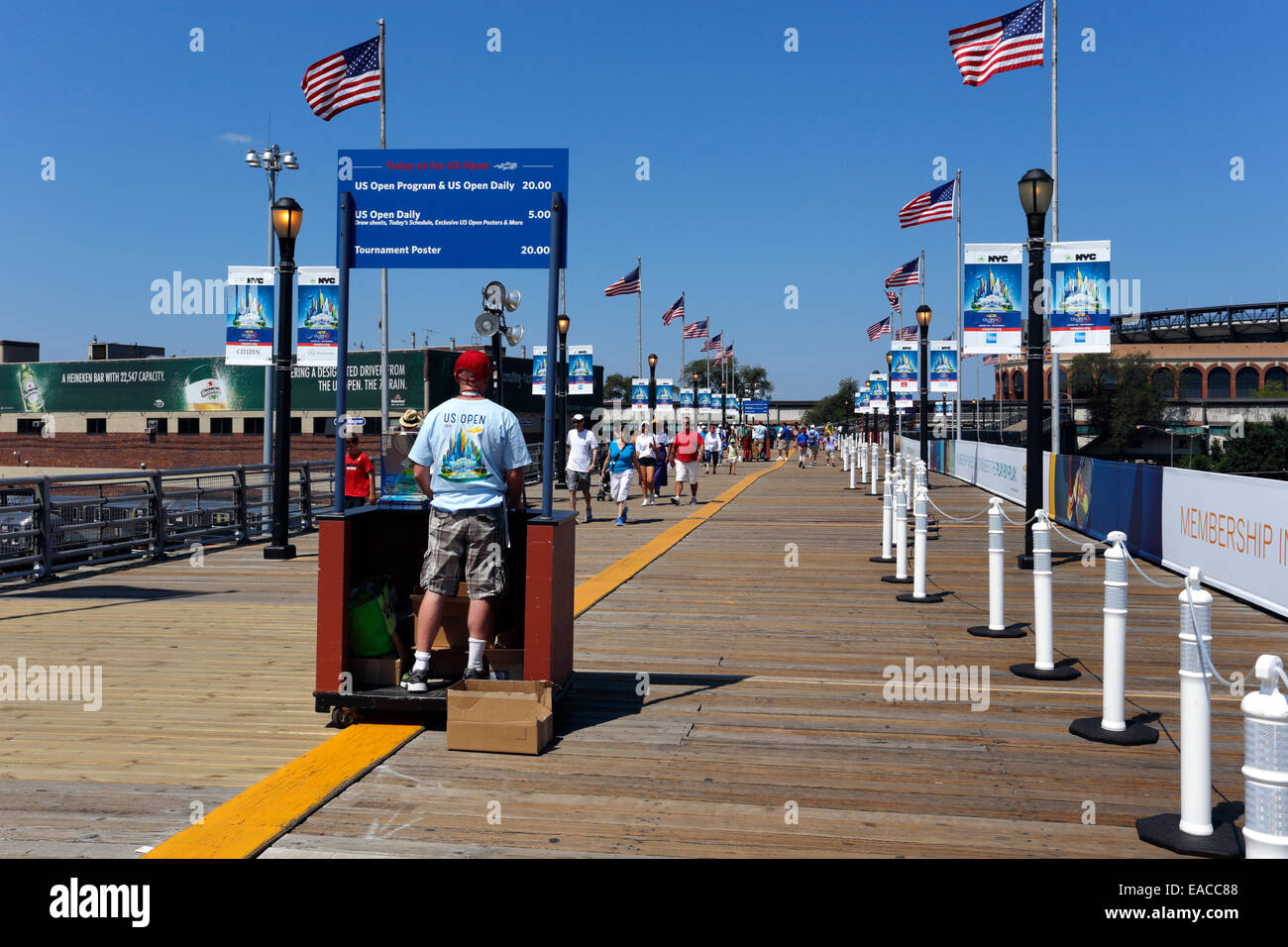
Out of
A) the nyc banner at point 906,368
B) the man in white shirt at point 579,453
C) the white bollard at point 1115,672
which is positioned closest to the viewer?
the white bollard at point 1115,672

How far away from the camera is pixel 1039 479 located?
15.4 m

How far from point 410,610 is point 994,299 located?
14681 millimetres

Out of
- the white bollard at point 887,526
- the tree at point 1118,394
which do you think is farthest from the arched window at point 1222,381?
the white bollard at point 887,526

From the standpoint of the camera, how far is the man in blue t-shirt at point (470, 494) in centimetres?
643

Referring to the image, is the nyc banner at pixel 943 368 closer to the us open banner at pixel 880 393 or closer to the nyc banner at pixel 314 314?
the us open banner at pixel 880 393

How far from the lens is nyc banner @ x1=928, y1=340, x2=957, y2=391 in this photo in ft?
137

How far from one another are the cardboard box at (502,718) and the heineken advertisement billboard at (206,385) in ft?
228

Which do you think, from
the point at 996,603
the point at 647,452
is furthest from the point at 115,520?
the point at 647,452

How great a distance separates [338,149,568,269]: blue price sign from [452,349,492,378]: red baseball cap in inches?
28.7

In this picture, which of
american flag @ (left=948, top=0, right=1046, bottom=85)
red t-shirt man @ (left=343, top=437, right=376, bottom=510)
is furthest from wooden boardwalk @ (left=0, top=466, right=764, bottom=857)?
american flag @ (left=948, top=0, right=1046, bottom=85)

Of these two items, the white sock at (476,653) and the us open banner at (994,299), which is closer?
the white sock at (476,653)

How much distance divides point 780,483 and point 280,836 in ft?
115
